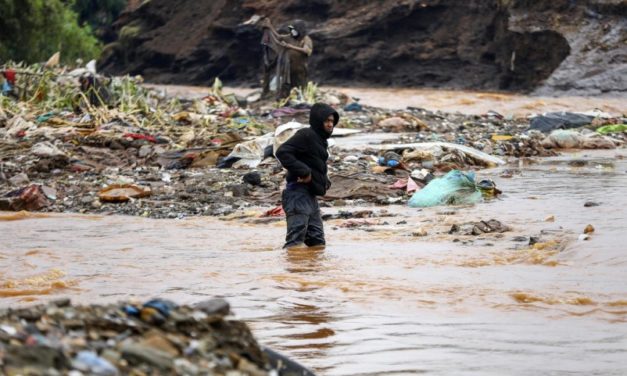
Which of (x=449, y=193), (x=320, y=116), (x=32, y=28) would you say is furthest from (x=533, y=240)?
(x=32, y=28)

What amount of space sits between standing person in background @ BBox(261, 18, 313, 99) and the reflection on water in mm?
11619

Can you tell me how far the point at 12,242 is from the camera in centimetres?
998

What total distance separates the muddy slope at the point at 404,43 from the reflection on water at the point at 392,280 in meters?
20.1

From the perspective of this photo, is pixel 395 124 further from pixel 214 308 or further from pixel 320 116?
pixel 214 308

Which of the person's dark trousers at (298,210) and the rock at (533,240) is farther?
the rock at (533,240)

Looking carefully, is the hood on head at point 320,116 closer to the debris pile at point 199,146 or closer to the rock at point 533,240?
the rock at point 533,240

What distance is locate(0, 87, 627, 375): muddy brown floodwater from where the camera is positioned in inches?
205

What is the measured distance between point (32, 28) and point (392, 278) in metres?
27.4

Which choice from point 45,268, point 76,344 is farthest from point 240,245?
point 76,344

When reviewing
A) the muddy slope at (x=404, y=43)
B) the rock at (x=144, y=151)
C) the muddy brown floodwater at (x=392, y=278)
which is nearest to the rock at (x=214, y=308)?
the muddy brown floodwater at (x=392, y=278)

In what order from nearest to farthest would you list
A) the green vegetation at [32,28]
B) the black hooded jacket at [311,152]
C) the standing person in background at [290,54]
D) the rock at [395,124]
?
the black hooded jacket at [311,152] < the rock at [395,124] < the standing person in background at [290,54] < the green vegetation at [32,28]

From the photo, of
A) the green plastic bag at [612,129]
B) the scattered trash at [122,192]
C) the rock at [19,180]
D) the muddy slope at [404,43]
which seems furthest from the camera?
the muddy slope at [404,43]

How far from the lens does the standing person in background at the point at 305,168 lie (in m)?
8.41

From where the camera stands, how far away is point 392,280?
24.3 feet
